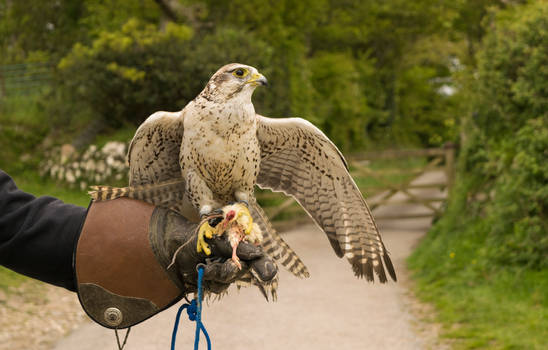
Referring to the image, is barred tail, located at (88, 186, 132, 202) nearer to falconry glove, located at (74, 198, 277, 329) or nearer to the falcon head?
falconry glove, located at (74, 198, 277, 329)

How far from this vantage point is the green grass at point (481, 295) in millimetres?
4430

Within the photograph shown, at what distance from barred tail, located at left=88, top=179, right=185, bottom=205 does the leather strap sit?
44 millimetres

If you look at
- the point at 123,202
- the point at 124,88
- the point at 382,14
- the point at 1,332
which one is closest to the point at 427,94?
the point at 382,14

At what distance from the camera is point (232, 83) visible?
198 centimetres

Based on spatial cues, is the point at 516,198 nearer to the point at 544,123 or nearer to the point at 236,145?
the point at 544,123

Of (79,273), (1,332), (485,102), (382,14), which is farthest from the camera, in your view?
(382,14)

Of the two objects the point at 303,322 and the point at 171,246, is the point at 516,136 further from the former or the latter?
the point at 171,246

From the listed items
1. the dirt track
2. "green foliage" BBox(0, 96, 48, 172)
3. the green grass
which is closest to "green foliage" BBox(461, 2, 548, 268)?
the green grass

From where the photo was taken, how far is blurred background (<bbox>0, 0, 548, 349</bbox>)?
17.5 feet

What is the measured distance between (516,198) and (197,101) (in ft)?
15.0

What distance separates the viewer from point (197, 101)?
201cm

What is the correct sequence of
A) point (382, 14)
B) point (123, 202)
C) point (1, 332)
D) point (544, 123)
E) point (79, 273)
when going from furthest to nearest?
point (382, 14) < point (544, 123) < point (1, 332) < point (123, 202) < point (79, 273)

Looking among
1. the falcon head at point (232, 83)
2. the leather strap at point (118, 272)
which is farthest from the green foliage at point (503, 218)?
the leather strap at point (118, 272)

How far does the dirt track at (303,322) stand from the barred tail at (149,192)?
292 centimetres
